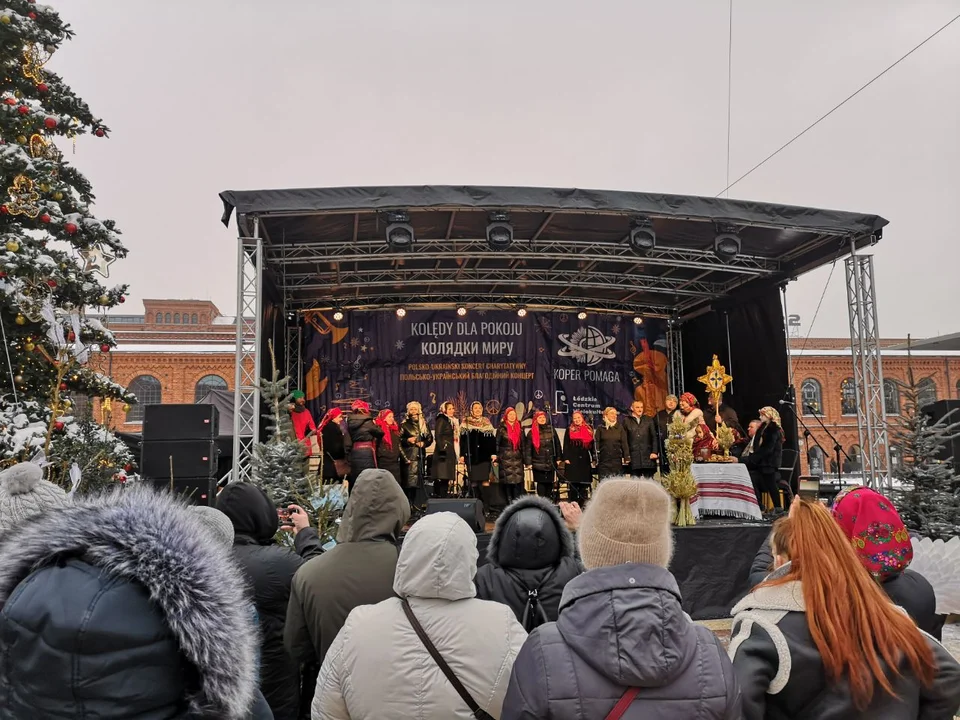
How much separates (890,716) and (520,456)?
35.0 feet

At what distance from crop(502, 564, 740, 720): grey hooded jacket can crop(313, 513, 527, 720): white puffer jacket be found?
316 mm

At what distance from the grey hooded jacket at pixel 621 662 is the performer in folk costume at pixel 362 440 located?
363 inches

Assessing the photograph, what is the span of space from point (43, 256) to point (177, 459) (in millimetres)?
2610

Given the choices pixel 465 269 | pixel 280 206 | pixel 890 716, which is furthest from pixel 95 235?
pixel 890 716

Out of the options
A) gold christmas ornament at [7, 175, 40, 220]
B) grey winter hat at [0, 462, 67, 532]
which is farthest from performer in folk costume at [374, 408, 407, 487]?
grey winter hat at [0, 462, 67, 532]

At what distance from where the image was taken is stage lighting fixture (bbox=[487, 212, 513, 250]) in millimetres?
9648

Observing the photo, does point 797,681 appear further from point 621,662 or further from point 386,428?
point 386,428

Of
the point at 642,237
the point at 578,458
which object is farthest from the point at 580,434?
the point at 642,237

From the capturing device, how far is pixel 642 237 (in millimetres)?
9844

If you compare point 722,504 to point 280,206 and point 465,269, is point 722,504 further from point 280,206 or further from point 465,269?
point 280,206

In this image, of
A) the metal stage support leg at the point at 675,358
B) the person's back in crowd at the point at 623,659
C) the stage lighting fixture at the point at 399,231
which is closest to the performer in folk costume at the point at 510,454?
the stage lighting fixture at the point at 399,231

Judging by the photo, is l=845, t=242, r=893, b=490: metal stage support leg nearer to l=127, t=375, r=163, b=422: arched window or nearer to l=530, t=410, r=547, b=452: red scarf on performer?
l=530, t=410, r=547, b=452: red scarf on performer

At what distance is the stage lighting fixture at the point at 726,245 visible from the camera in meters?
10.1

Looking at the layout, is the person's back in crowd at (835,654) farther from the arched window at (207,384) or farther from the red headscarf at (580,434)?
the arched window at (207,384)
